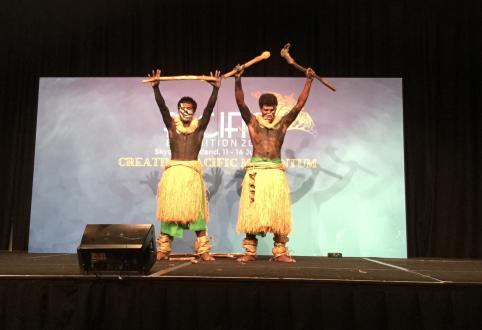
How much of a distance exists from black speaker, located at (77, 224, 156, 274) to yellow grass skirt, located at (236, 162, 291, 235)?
4.22ft

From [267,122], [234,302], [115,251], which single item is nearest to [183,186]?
[267,122]

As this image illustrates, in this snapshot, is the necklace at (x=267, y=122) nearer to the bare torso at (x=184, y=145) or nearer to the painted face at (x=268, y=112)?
the painted face at (x=268, y=112)

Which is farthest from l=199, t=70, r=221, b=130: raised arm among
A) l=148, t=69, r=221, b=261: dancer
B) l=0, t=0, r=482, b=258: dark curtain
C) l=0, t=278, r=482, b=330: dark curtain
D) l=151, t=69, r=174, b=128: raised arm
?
l=0, t=278, r=482, b=330: dark curtain

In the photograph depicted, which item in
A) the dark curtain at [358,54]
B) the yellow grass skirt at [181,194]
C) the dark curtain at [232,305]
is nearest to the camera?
the dark curtain at [232,305]

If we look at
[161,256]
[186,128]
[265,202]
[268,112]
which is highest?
[268,112]

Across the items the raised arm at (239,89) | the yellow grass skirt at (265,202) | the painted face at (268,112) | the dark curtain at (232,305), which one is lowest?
the dark curtain at (232,305)

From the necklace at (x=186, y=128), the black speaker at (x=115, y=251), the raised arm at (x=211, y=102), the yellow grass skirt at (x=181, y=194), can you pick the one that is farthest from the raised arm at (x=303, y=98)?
the black speaker at (x=115, y=251)

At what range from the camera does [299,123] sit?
4992 millimetres

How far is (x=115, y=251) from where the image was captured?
7.82 feet

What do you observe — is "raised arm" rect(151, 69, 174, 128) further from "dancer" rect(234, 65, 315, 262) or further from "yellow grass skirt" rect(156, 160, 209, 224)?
"dancer" rect(234, 65, 315, 262)

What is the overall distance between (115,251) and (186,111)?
1.75 meters

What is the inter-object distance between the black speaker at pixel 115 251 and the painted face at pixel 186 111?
1.60m

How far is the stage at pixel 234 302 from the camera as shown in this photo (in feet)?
7.60

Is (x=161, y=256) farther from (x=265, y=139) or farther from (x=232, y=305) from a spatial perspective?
(x=232, y=305)
